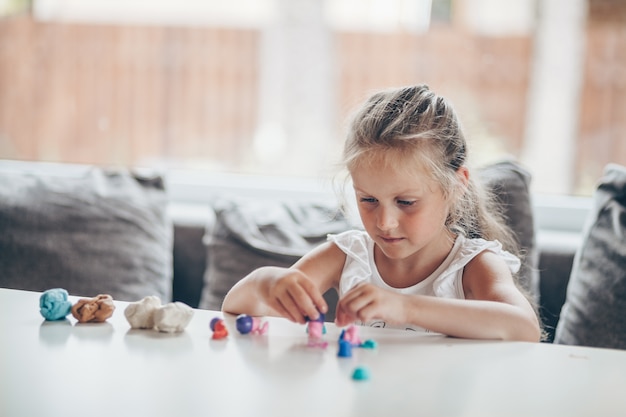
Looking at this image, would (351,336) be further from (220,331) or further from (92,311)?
(92,311)

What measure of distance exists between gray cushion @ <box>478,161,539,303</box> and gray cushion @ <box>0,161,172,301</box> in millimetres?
886

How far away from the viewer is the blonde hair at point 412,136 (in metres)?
1.37

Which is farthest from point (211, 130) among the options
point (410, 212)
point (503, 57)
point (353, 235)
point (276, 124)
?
point (410, 212)

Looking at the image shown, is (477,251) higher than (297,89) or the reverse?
the reverse

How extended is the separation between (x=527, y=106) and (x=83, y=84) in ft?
4.97

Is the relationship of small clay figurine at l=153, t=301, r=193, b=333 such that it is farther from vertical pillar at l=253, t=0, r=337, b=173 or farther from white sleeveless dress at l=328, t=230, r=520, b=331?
vertical pillar at l=253, t=0, r=337, b=173

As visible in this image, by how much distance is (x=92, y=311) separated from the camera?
116 centimetres

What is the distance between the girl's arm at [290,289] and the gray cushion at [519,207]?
1.69 ft

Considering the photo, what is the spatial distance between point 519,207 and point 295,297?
0.98 meters

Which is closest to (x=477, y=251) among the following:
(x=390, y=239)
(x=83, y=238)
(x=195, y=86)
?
(x=390, y=239)

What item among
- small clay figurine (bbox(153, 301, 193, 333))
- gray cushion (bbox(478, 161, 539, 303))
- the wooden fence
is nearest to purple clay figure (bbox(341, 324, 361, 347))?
small clay figurine (bbox(153, 301, 193, 333))

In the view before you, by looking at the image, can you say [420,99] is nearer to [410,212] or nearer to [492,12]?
[410,212]

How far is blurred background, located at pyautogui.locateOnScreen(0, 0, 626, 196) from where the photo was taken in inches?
101

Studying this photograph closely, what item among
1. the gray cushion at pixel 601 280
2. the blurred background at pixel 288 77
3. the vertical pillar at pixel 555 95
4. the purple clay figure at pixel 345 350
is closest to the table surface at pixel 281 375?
the purple clay figure at pixel 345 350
